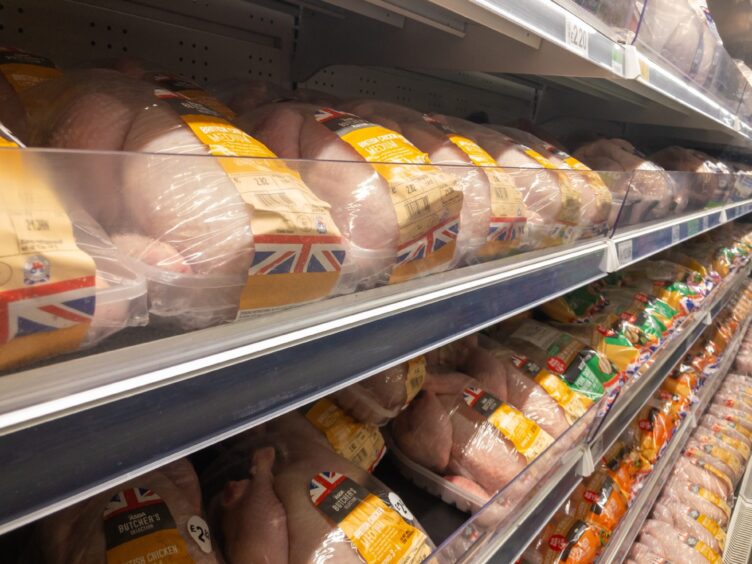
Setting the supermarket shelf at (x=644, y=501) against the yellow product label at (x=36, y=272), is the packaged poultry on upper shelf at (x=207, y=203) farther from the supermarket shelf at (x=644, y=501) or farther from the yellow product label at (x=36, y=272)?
the supermarket shelf at (x=644, y=501)

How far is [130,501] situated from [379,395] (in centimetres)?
47

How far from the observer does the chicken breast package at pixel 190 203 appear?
49 cm

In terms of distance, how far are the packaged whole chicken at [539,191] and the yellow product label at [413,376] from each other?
314 mm

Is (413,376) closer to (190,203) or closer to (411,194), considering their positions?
(411,194)

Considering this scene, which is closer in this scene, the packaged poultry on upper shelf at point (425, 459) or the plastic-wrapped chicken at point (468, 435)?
the packaged poultry on upper shelf at point (425, 459)

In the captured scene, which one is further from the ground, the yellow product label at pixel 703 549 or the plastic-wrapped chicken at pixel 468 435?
the plastic-wrapped chicken at pixel 468 435

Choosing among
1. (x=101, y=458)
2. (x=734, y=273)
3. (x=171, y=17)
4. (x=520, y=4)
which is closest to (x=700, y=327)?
(x=734, y=273)

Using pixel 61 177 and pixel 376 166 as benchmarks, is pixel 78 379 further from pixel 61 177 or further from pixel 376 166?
Result: pixel 376 166

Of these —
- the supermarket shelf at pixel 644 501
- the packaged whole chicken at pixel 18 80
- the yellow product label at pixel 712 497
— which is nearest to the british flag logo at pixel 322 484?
the packaged whole chicken at pixel 18 80

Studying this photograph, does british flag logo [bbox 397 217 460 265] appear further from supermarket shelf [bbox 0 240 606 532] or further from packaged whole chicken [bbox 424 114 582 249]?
packaged whole chicken [bbox 424 114 582 249]

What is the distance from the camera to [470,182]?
90 cm

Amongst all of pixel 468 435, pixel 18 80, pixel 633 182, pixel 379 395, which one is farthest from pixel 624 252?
pixel 18 80

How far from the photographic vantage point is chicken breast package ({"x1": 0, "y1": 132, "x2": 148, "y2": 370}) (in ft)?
1.19

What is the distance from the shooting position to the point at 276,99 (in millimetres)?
925
